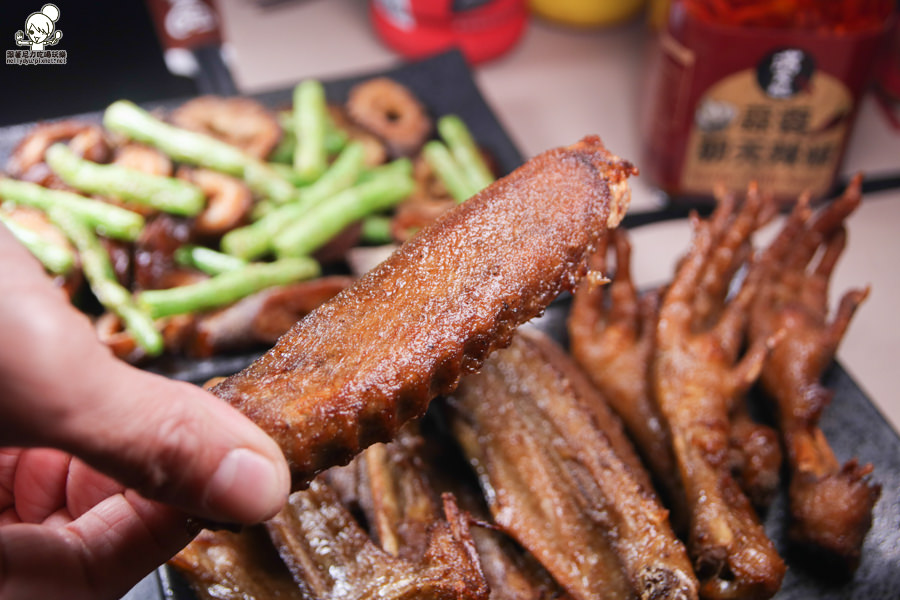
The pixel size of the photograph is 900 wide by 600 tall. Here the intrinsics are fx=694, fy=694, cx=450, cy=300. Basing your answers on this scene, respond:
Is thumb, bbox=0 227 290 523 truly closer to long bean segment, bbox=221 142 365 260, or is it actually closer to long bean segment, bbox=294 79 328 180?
long bean segment, bbox=221 142 365 260

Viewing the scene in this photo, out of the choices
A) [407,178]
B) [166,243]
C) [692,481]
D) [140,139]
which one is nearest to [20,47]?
[140,139]

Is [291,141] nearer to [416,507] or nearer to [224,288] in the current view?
[224,288]

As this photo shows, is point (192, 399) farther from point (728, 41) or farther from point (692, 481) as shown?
point (728, 41)

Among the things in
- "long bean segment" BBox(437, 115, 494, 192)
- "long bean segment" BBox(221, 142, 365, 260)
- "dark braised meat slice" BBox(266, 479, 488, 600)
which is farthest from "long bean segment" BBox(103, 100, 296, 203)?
"dark braised meat slice" BBox(266, 479, 488, 600)

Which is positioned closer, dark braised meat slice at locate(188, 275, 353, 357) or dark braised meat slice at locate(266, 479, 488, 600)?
dark braised meat slice at locate(266, 479, 488, 600)

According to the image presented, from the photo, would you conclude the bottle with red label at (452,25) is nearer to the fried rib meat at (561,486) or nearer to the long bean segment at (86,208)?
the long bean segment at (86,208)

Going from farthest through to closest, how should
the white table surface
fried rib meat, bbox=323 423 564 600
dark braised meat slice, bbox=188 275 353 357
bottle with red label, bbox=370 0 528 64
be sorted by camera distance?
1. bottle with red label, bbox=370 0 528 64
2. the white table surface
3. dark braised meat slice, bbox=188 275 353 357
4. fried rib meat, bbox=323 423 564 600

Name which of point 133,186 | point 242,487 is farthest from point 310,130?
point 242,487
